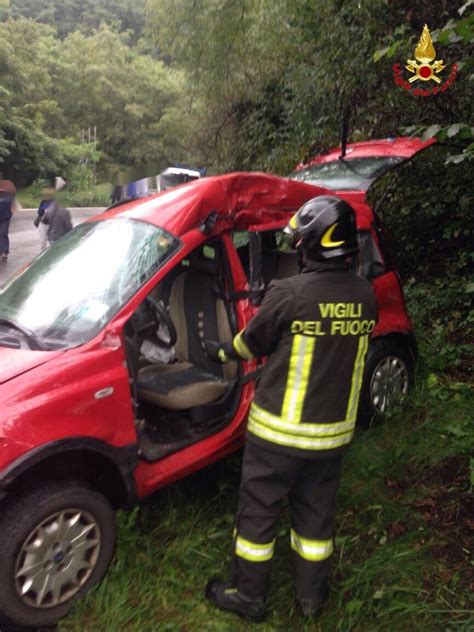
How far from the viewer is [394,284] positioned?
415 cm

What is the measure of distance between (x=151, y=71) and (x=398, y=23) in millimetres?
45938

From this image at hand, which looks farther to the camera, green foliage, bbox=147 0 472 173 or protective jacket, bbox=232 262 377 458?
green foliage, bbox=147 0 472 173

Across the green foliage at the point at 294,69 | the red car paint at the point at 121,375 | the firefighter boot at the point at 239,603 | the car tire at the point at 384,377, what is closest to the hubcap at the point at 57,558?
the red car paint at the point at 121,375

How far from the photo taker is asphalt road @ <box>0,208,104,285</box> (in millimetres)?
11039

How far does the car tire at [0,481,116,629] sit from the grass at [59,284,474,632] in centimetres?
11

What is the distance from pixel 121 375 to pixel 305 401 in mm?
829

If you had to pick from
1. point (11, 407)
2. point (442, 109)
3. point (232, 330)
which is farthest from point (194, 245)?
point (442, 109)

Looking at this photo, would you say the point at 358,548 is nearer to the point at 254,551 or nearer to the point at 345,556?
the point at 345,556

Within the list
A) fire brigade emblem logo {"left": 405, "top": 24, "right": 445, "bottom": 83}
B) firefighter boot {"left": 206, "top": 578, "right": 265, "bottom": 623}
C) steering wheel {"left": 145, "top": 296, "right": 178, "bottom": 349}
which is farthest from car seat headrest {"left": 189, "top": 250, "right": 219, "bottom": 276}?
fire brigade emblem logo {"left": 405, "top": 24, "right": 445, "bottom": 83}

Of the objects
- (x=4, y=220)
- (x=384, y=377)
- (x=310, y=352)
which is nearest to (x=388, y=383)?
(x=384, y=377)

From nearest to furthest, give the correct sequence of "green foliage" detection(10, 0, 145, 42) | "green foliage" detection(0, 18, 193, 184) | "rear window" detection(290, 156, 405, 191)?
1. "rear window" detection(290, 156, 405, 191)
2. "green foliage" detection(0, 18, 193, 184)
3. "green foliage" detection(10, 0, 145, 42)

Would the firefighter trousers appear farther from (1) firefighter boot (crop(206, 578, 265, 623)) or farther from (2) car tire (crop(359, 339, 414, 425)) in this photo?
(2) car tire (crop(359, 339, 414, 425))

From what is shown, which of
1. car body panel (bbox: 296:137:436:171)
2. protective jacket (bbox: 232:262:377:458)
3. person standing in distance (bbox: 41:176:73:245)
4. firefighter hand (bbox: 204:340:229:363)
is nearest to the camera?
protective jacket (bbox: 232:262:377:458)

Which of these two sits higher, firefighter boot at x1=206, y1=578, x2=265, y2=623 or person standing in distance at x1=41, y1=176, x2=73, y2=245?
firefighter boot at x1=206, y1=578, x2=265, y2=623
